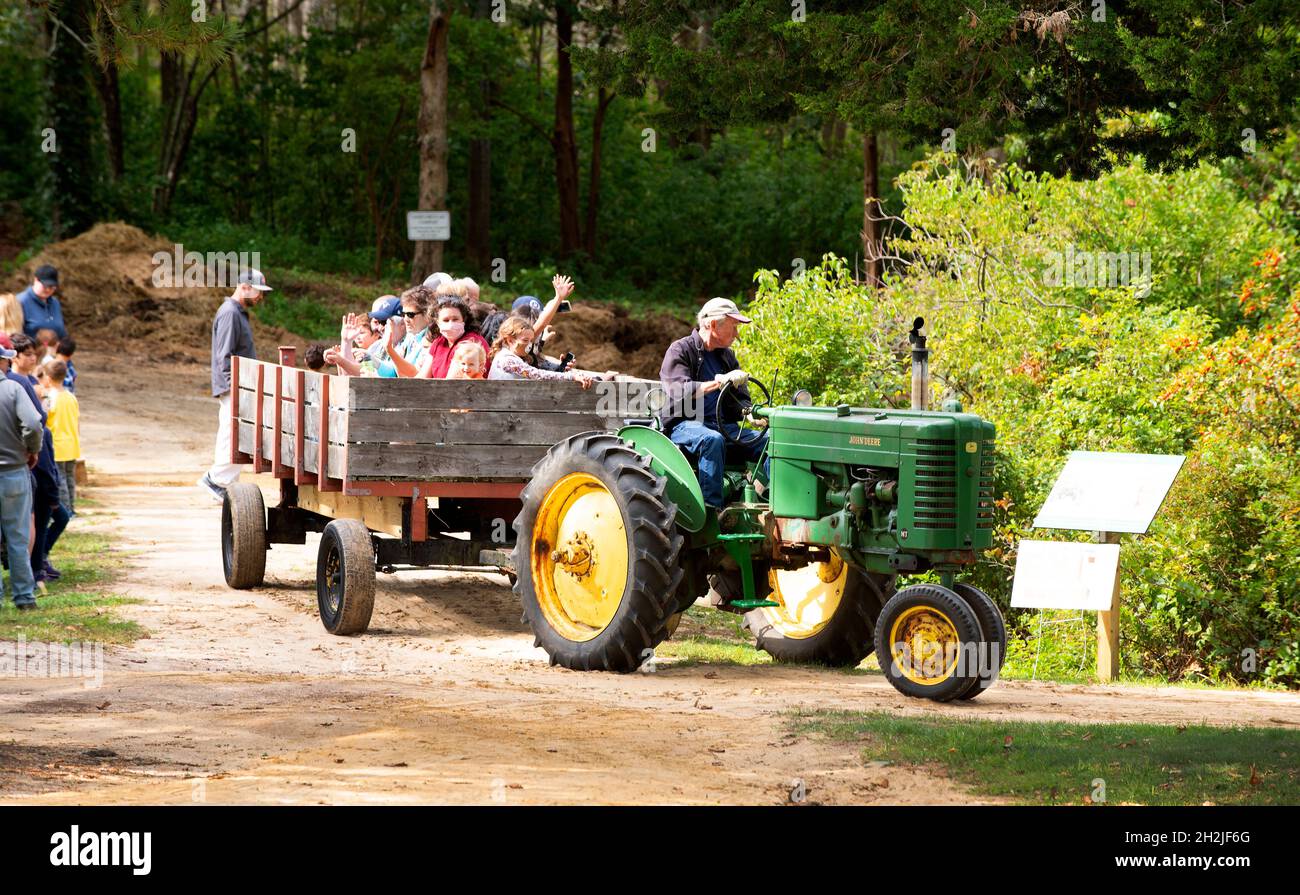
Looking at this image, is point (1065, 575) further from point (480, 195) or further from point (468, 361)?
point (480, 195)

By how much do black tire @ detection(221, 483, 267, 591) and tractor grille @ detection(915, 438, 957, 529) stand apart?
585 cm

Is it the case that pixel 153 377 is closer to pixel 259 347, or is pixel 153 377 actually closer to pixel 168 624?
pixel 259 347

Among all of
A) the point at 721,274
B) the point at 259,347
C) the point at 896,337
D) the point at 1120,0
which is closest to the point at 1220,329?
the point at 896,337

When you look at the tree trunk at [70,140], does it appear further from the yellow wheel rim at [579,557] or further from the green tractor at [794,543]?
the green tractor at [794,543]

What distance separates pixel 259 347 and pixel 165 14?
16.9m

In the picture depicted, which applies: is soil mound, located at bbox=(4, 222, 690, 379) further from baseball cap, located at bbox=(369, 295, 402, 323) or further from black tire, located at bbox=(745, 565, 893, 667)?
black tire, located at bbox=(745, 565, 893, 667)

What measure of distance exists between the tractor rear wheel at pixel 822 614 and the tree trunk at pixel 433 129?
18256 mm

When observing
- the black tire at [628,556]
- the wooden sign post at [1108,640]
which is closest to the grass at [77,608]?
the black tire at [628,556]

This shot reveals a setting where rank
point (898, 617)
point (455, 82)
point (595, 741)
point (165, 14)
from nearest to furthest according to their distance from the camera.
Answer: point (595, 741) < point (898, 617) < point (165, 14) < point (455, 82)

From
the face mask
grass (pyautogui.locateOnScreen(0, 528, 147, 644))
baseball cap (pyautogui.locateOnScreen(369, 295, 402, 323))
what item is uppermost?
baseball cap (pyautogui.locateOnScreen(369, 295, 402, 323))

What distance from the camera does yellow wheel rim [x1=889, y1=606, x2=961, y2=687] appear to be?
8.60 m

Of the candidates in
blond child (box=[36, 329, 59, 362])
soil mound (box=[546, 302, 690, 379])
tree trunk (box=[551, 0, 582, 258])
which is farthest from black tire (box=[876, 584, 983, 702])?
tree trunk (box=[551, 0, 582, 258])

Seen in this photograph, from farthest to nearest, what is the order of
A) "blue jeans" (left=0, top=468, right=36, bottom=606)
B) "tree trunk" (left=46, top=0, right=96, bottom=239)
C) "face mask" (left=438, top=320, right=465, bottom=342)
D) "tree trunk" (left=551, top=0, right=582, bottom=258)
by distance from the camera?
"tree trunk" (left=551, top=0, right=582, bottom=258)
"tree trunk" (left=46, top=0, right=96, bottom=239)
"blue jeans" (left=0, top=468, right=36, bottom=606)
"face mask" (left=438, top=320, right=465, bottom=342)

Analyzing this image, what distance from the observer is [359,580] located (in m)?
10.9
